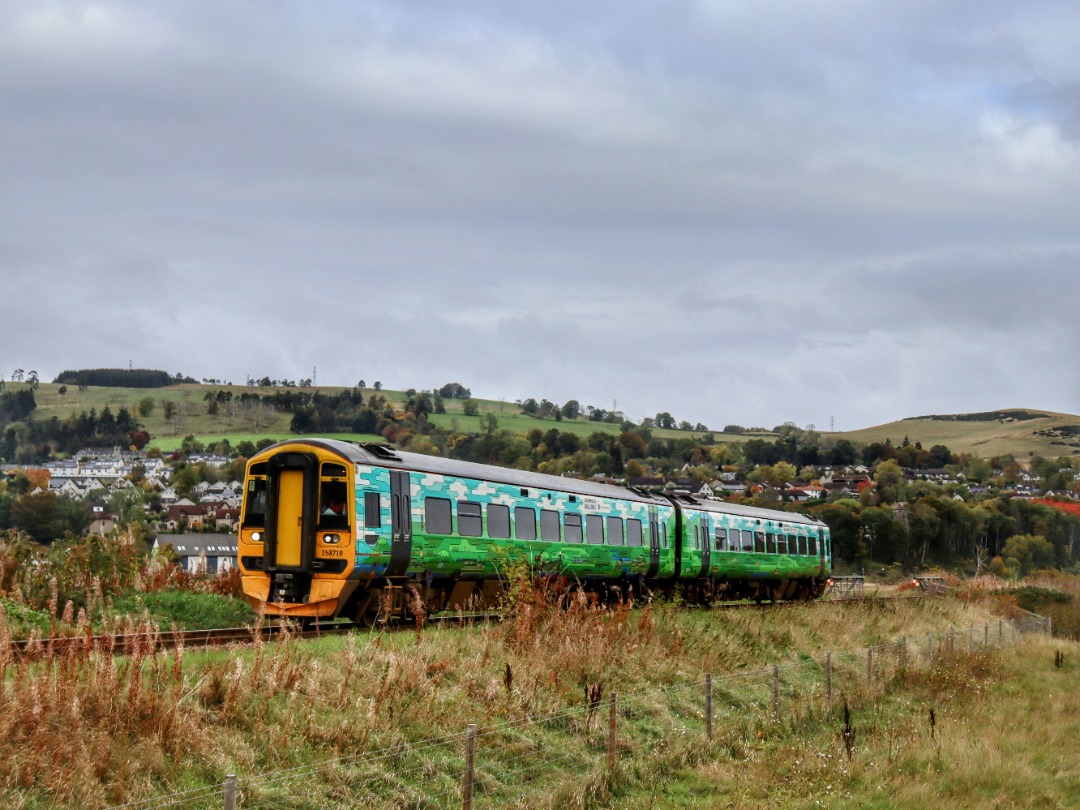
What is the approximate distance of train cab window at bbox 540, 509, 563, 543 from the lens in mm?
25234

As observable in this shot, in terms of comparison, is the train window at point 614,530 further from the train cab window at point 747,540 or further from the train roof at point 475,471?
the train cab window at point 747,540

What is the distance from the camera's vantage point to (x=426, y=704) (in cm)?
1296

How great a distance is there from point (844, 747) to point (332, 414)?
166m

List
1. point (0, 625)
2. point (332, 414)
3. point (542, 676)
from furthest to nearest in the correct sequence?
A: point (332, 414) < point (542, 676) < point (0, 625)

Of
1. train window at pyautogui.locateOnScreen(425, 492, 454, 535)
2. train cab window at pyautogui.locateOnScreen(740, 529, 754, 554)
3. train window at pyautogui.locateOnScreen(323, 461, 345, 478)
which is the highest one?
train window at pyautogui.locateOnScreen(323, 461, 345, 478)

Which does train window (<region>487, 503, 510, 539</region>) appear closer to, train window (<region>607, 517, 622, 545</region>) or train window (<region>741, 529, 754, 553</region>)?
train window (<region>607, 517, 622, 545</region>)

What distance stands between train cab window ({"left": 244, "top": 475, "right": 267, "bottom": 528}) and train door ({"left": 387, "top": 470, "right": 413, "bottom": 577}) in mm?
2313

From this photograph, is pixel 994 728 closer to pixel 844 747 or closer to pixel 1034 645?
pixel 844 747

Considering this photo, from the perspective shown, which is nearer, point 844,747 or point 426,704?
point 426,704

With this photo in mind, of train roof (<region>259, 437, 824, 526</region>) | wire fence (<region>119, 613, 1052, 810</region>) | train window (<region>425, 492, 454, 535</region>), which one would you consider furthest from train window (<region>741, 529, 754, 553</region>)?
train window (<region>425, 492, 454, 535</region>)

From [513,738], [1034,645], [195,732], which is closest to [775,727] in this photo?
[513,738]

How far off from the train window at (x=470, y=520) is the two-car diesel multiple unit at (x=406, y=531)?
2cm

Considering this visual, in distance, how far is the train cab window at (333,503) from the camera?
19922 millimetres

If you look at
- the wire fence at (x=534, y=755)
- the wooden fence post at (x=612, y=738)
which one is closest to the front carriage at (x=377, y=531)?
the wire fence at (x=534, y=755)
